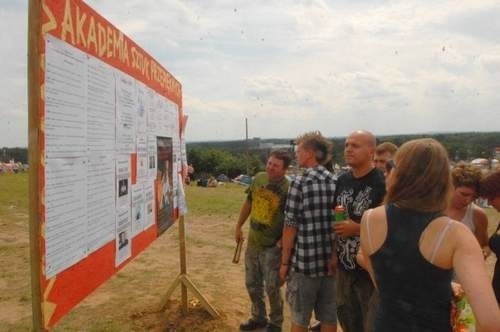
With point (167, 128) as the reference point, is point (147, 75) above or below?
above

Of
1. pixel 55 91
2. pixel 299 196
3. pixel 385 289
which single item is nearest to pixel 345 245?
pixel 299 196

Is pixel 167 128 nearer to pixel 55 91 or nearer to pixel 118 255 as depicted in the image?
pixel 118 255

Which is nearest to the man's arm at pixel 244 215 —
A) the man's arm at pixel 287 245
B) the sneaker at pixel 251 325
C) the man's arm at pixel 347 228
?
the sneaker at pixel 251 325

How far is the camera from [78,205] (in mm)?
2230

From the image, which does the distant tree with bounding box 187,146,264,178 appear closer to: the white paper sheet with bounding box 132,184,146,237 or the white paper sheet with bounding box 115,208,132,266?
the white paper sheet with bounding box 132,184,146,237

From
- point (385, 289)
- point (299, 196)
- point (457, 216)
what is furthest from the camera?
point (299, 196)

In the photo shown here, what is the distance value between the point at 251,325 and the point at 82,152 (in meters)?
3.04

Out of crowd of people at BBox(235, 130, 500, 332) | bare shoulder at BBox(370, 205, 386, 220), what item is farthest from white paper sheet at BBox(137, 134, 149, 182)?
bare shoulder at BBox(370, 205, 386, 220)

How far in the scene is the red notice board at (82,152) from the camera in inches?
74.6

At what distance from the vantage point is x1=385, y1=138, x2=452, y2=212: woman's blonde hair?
1.85 m

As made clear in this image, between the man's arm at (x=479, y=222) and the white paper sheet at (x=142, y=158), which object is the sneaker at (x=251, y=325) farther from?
the man's arm at (x=479, y=222)

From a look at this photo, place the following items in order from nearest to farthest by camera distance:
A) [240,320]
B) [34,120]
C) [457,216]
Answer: [34,120]
[457,216]
[240,320]

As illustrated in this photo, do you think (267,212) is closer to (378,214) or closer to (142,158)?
(142,158)

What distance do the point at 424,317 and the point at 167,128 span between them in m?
3.04
